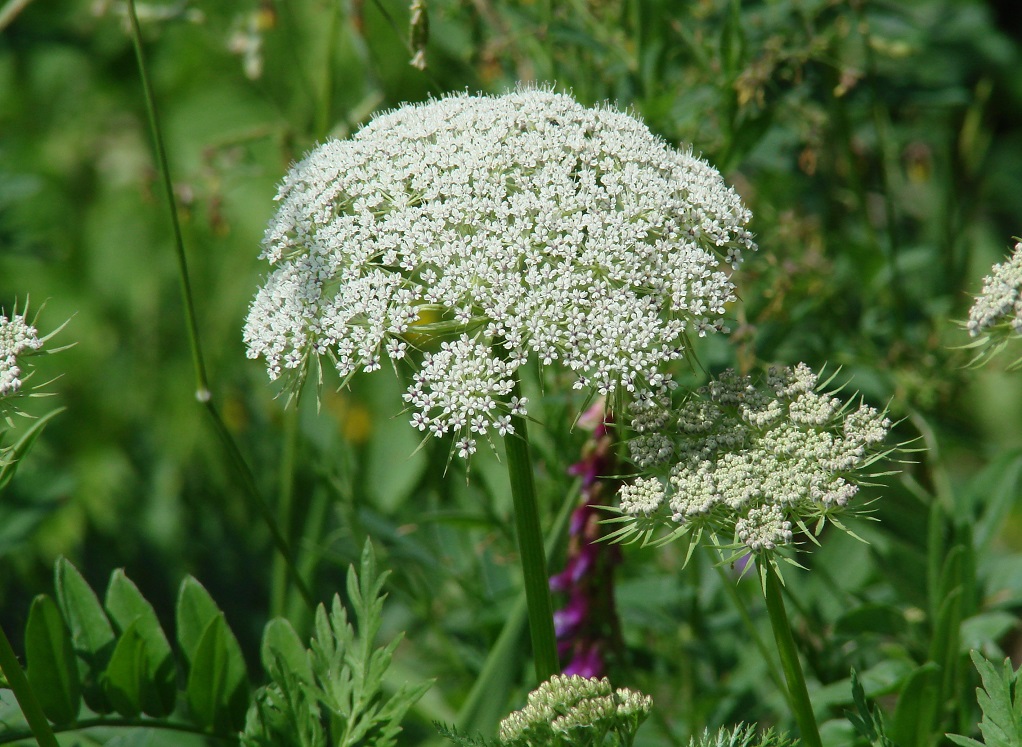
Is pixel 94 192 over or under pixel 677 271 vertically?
over

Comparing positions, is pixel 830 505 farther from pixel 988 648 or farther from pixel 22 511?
pixel 22 511

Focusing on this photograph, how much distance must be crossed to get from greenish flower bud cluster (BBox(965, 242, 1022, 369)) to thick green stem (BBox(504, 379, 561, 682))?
0.72 meters

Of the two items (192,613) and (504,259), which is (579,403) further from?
(192,613)

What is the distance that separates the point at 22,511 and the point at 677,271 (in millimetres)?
1715

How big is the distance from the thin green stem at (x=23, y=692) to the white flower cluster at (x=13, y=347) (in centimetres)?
37

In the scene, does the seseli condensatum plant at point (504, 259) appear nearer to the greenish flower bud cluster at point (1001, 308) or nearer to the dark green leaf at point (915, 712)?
the greenish flower bud cluster at point (1001, 308)

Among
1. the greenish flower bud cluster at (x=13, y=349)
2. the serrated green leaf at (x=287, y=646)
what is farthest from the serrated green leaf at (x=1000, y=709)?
the greenish flower bud cluster at (x=13, y=349)

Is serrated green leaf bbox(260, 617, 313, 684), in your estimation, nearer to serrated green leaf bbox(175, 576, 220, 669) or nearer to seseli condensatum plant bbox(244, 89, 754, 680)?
serrated green leaf bbox(175, 576, 220, 669)

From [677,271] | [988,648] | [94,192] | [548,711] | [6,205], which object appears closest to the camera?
[548,711]

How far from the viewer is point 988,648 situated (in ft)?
6.98

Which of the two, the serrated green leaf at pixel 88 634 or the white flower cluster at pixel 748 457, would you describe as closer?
the white flower cluster at pixel 748 457

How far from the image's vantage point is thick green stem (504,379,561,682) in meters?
1.62

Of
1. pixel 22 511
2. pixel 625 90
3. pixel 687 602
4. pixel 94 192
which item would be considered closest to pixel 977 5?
pixel 625 90

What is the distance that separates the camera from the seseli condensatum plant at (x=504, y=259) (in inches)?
59.2
